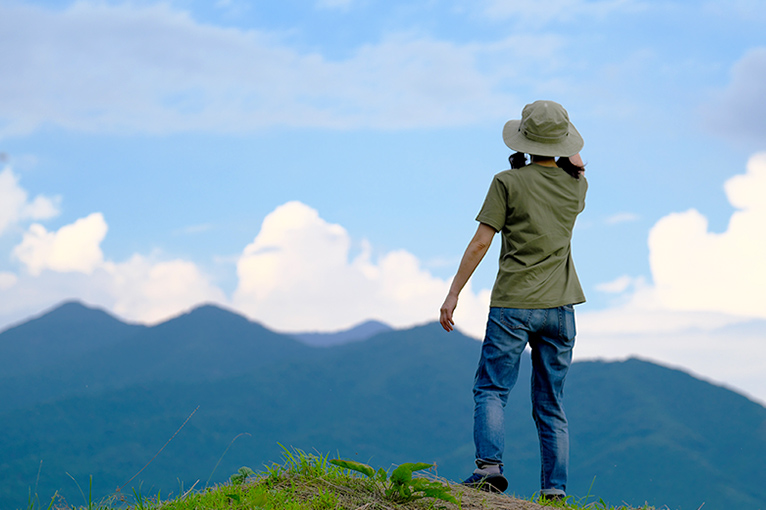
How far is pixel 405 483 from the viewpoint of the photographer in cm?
376

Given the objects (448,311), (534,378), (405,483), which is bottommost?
(405,483)

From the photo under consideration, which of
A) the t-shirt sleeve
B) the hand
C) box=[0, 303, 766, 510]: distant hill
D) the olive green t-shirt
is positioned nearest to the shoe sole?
the hand

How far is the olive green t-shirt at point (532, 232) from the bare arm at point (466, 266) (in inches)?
3.7

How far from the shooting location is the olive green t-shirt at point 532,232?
464 cm

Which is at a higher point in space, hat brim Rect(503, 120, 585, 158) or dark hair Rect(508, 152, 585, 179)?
hat brim Rect(503, 120, 585, 158)

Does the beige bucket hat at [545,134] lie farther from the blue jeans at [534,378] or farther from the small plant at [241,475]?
the small plant at [241,475]

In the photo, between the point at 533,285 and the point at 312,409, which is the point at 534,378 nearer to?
the point at 533,285

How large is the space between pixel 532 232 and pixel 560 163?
0.68 meters

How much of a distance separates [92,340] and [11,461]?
1691 inches

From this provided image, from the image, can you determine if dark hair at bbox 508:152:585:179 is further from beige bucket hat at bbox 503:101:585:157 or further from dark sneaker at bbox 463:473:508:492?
dark sneaker at bbox 463:473:508:492

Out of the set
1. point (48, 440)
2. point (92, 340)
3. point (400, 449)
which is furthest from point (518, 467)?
point (92, 340)

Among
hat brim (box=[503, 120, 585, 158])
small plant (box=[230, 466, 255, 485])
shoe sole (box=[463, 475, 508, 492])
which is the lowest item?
shoe sole (box=[463, 475, 508, 492])

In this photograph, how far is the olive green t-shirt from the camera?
4645 mm

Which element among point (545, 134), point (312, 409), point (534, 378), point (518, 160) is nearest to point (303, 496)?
point (534, 378)
